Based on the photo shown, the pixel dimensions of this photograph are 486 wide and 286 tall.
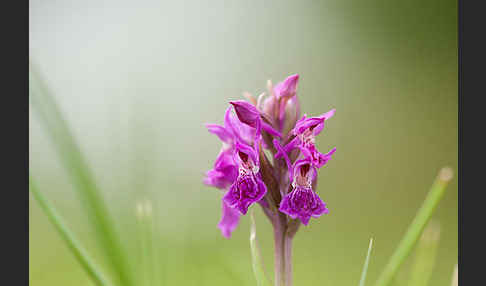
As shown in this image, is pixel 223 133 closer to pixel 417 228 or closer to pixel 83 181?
pixel 83 181

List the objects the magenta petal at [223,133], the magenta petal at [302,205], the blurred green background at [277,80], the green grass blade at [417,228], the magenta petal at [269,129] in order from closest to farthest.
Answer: the green grass blade at [417,228]
the magenta petal at [302,205]
the magenta petal at [269,129]
the magenta petal at [223,133]
the blurred green background at [277,80]

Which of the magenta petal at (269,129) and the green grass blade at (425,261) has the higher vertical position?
the magenta petal at (269,129)

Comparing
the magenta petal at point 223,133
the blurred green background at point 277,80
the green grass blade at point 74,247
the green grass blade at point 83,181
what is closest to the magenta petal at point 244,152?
the magenta petal at point 223,133

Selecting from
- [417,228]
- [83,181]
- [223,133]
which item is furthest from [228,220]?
[417,228]

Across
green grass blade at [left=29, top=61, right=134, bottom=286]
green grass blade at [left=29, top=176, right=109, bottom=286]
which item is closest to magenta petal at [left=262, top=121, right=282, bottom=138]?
green grass blade at [left=29, top=61, right=134, bottom=286]

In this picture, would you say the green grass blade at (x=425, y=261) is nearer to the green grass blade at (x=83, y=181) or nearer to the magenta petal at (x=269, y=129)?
the magenta petal at (x=269, y=129)

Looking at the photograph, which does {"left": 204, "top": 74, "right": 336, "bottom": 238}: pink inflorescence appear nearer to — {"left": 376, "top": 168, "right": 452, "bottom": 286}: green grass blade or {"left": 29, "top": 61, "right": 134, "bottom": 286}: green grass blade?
{"left": 376, "top": 168, "right": 452, "bottom": 286}: green grass blade

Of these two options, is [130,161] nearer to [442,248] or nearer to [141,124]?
[141,124]
